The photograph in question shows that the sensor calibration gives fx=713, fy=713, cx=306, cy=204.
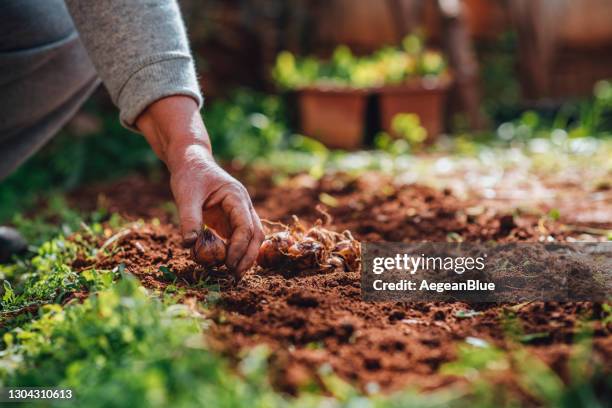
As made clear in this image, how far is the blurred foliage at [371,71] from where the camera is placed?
528 cm

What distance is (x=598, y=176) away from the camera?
3521 millimetres

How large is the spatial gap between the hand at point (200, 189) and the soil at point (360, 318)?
116 mm

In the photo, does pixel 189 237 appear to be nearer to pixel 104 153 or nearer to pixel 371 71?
pixel 104 153

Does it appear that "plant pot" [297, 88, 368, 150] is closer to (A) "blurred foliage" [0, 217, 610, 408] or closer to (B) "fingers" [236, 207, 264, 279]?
(B) "fingers" [236, 207, 264, 279]

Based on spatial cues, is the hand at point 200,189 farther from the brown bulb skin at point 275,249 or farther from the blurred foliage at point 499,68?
the blurred foliage at point 499,68

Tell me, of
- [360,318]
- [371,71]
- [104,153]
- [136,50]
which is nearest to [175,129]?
[136,50]

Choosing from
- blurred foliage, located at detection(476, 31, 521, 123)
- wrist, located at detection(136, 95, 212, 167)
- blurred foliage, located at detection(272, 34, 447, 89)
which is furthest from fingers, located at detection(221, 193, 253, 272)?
blurred foliage, located at detection(476, 31, 521, 123)

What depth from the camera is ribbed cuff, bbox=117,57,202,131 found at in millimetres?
1848

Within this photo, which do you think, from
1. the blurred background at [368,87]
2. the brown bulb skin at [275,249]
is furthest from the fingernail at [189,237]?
the blurred background at [368,87]

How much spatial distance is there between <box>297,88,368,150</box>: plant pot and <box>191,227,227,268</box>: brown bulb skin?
11.6ft

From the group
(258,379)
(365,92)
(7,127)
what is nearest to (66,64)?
(7,127)

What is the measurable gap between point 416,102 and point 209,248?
374 centimetres

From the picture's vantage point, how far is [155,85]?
1850 millimetres

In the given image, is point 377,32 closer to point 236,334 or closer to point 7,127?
point 7,127
